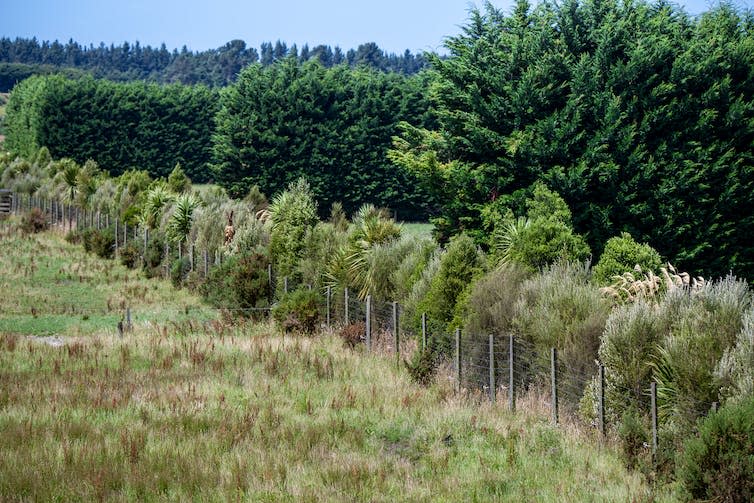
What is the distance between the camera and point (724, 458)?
10453 millimetres

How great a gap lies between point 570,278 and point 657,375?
421 cm

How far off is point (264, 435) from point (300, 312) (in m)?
12.0

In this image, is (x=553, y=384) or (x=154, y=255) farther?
(x=154, y=255)

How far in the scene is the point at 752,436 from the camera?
1034 cm

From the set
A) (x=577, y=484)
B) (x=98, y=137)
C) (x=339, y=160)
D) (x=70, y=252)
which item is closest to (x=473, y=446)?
(x=577, y=484)

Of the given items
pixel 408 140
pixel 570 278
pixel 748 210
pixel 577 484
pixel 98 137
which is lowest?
pixel 577 484

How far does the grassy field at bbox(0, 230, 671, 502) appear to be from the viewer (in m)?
11.8

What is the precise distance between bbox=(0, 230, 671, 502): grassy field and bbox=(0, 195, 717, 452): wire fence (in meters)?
0.56

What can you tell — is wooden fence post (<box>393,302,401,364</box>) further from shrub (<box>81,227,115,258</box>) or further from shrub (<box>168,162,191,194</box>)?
shrub (<box>168,162,191,194</box>)

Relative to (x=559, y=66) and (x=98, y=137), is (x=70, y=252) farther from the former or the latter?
(x=98, y=137)

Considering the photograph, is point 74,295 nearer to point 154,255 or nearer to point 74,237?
point 154,255

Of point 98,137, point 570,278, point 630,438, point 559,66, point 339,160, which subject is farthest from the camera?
point 98,137

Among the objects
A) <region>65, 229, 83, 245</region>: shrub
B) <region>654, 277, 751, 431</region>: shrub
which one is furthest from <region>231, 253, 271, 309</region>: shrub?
<region>65, 229, 83, 245</region>: shrub

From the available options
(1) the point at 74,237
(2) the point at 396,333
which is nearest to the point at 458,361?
(2) the point at 396,333
